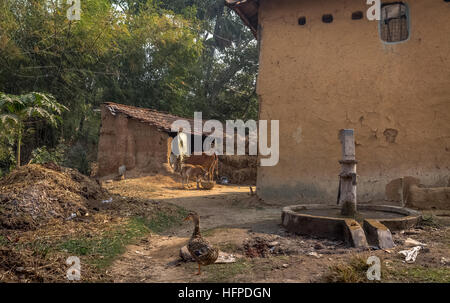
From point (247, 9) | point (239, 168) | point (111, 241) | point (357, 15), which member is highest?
point (247, 9)

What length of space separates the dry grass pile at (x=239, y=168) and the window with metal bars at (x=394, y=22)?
943cm

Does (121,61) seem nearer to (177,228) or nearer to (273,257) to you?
(177,228)

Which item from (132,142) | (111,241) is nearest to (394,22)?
(111,241)

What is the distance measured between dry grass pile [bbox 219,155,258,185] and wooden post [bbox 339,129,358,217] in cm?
1090

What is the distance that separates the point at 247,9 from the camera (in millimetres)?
9188

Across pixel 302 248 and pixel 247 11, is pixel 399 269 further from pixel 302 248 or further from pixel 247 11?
pixel 247 11

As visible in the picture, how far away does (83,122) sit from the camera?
63.5 ft

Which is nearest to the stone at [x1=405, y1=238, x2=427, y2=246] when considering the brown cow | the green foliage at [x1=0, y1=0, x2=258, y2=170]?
the green foliage at [x1=0, y1=0, x2=258, y2=170]

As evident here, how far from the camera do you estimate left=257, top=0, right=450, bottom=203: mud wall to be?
7.31 metres

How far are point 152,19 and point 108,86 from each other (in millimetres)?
4559

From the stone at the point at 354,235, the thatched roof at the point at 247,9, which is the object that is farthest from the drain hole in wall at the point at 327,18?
the stone at the point at 354,235

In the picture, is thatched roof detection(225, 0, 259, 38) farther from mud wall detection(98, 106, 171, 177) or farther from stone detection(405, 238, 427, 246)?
stone detection(405, 238, 427, 246)

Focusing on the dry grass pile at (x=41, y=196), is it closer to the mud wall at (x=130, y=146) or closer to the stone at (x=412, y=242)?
the stone at (x=412, y=242)

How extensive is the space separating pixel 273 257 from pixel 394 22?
20.8 feet
